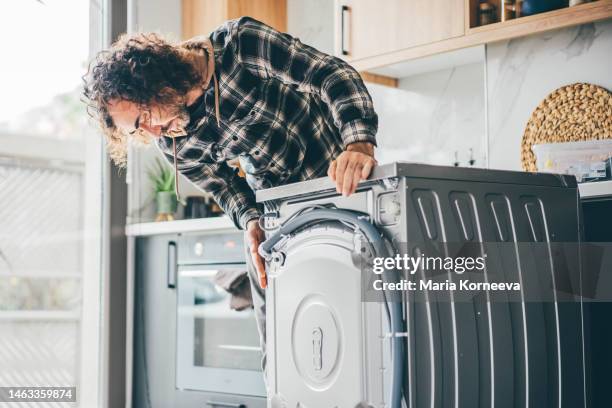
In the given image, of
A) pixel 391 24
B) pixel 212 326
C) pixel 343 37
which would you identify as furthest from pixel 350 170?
pixel 212 326

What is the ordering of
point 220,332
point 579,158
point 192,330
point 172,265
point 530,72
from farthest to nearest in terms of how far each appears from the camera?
point 172,265 → point 192,330 → point 220,332 → point 530,72 → point 579,158

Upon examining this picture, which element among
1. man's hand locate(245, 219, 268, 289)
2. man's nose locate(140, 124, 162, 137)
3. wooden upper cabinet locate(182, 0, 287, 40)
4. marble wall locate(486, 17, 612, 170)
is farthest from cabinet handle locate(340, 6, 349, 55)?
man's nose locate(140, 124, 162, 137)

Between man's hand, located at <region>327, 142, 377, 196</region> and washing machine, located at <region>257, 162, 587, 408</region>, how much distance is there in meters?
0.02

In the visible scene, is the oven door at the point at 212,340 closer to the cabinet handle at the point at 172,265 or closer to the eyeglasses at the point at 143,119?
the cabinet handle at the point at 172,265

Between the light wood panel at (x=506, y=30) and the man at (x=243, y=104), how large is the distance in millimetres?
696

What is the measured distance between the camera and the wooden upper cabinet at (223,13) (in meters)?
3.18

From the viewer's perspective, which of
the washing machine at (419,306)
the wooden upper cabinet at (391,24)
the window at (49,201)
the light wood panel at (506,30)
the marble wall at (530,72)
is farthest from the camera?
the window at (49,201)

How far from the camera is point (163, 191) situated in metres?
3.26

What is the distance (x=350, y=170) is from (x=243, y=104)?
0.49m

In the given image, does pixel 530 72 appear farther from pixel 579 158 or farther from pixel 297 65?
pixel 297 65

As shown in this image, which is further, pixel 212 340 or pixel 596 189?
pixel 212 340

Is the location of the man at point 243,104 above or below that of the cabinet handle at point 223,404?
above

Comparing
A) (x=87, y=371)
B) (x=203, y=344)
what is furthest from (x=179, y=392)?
(x=87, y=371)

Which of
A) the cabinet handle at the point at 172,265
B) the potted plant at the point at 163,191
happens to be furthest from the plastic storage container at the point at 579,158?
the potted plant at the point at 163,191
